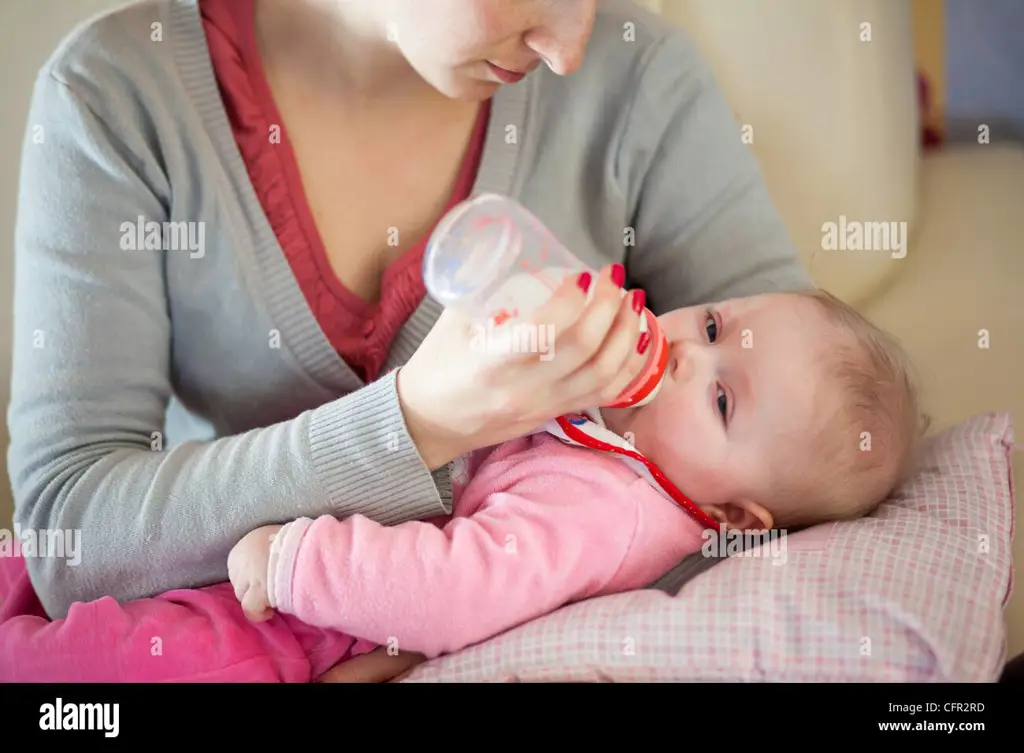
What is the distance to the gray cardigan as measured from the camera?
82cm

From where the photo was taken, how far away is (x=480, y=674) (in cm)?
78

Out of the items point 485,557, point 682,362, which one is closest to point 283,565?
point 485,557

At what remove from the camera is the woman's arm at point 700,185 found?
1.02 metres

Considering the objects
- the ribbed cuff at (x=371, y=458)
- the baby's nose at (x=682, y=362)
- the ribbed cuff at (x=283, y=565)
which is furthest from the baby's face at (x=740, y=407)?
the ribbed cuff at (x=283, y=565)

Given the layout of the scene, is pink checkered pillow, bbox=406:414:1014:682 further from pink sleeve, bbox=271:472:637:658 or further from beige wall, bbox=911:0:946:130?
beige wall, bbox=911:0:946:130

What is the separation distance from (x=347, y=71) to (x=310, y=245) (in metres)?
A: 0.18

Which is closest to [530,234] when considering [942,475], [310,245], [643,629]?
[310,245]

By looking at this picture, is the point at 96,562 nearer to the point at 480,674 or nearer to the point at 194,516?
the point at 194,516

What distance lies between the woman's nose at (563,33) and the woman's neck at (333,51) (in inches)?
6.5

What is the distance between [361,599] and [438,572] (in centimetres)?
7

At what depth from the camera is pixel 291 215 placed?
0.93 metres

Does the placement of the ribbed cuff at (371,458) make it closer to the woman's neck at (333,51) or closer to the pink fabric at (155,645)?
the pink fabric at (155,645)
